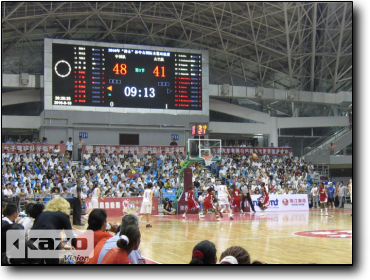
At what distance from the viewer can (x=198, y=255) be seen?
12.9 ft

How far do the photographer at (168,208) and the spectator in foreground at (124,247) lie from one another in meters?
19.7

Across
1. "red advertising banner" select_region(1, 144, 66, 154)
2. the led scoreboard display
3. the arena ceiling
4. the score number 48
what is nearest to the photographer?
the led scoreboard display

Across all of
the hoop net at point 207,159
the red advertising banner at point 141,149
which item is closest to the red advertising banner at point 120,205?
the hoop net at point 207,159

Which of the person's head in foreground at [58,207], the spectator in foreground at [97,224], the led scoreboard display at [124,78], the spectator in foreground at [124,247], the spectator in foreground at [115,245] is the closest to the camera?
the spectator in foreground at [124,247]

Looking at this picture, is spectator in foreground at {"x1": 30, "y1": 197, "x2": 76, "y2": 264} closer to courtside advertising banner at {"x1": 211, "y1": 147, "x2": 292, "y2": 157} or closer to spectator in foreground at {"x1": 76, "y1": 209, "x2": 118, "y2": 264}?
spectator in foreground at {"x1": 76, "y1": 209, "x2": 118, "y2": 264}

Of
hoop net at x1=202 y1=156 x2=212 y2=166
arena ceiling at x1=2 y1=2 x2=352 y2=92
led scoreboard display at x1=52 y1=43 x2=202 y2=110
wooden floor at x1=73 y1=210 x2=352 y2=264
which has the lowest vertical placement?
wooden floor at x1=73 y1=210 x2=352 y2=264

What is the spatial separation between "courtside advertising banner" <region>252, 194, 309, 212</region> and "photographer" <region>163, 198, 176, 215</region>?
501 cm

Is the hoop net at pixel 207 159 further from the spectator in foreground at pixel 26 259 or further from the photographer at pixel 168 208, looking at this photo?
the spectator in foreground at pixel 26 259

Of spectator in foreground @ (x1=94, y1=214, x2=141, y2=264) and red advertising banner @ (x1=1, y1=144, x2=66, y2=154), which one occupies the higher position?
red advertising banner @ (x1=1, y1=144, x2=66, y2=154)

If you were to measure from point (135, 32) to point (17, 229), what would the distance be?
3165 centimetres

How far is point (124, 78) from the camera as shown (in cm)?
3016

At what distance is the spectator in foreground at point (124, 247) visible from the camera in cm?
455

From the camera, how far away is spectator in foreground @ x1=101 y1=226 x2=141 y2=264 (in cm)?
455
